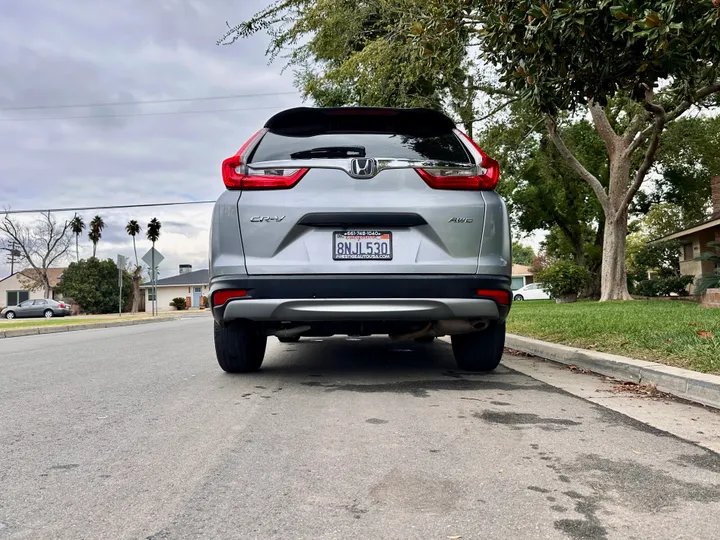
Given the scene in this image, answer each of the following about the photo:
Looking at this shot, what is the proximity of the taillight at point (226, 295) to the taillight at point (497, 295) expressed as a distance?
1.65m

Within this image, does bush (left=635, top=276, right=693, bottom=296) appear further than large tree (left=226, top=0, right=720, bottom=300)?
Yes

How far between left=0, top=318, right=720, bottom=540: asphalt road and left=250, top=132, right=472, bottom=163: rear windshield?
5.60 ft

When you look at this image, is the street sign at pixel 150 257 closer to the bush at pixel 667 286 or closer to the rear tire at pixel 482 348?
the bush at pixel 667 286

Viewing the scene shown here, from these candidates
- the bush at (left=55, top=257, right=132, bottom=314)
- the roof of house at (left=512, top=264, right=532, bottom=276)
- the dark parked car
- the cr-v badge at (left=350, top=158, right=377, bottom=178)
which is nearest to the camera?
the cr-v badge at (left=350, top=158, right=377, bottom=178)

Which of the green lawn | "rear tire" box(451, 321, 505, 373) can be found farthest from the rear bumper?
the green lawn

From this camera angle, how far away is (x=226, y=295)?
168 inches

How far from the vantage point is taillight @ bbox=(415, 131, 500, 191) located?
14.0 ft

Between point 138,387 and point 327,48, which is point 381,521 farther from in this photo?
point 327,48

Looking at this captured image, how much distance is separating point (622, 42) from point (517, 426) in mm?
3972

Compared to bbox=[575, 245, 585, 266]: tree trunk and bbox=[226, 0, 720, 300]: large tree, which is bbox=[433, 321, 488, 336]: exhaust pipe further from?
bbox=[575, 245, 585, 266]: tree trunk

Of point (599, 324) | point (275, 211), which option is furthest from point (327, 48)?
point (275, 211)

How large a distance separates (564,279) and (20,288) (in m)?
54.6

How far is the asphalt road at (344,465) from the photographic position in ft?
6.90

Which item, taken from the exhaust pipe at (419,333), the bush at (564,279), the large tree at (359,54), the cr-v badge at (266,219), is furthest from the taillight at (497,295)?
the bush at (564,279)
